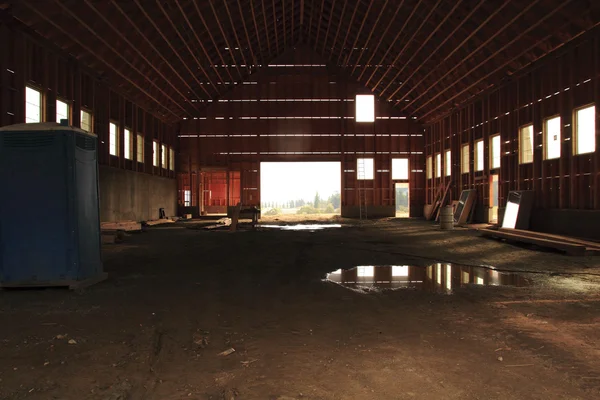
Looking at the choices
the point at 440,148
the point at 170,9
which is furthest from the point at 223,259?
the point at 440,148

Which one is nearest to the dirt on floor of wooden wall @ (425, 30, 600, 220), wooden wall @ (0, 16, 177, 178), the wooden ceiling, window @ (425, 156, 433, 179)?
wooden wall @ (425, 30, 600, 220)

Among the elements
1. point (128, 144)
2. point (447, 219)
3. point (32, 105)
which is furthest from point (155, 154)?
point (447, 219)

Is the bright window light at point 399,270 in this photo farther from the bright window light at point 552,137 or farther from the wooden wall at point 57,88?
the wooden wall at point 57,88

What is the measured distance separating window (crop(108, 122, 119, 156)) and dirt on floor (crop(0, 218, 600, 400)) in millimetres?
15045

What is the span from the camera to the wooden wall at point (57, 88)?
42.6 ft

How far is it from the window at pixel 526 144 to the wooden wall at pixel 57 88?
65.6 feet

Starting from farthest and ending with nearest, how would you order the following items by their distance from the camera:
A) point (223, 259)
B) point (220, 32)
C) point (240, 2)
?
point (220, 32) < point (240, 2) < point (223, 259)

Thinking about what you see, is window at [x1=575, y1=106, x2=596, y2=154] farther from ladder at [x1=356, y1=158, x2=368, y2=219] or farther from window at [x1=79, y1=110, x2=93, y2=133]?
window at [x1=79, y1=110, x2=93, y2=133]

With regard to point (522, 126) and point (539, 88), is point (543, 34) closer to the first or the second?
point (539, 88)

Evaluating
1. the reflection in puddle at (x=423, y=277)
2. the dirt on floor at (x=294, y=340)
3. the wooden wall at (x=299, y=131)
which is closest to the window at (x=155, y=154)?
the wooden wall at (x=299, y=131)

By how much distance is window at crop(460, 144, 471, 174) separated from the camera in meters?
24.2

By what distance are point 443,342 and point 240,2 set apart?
20.6 meters

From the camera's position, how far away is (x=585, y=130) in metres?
14.1

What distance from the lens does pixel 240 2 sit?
66.5 ft
